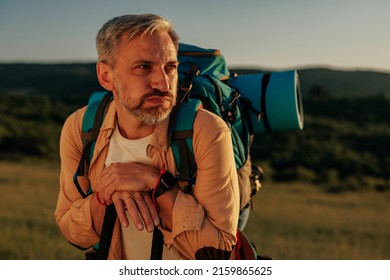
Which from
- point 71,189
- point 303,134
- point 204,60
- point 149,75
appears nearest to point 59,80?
point 303,134

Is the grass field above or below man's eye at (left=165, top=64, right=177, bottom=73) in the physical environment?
below

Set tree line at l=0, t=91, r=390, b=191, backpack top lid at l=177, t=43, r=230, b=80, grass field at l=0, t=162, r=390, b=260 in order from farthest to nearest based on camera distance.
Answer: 1. tree line at l=0, t=91, r=390, b=191
2. grass field at l=0, t=162, r=390, b=260
3. backpack top lid at l=177, t=43, r=230, b=80

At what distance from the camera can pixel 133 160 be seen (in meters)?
2.68

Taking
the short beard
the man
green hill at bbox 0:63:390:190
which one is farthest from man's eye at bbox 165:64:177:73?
green hill at bbox 0:63:390:190

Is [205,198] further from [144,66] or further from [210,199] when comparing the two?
[144,66]

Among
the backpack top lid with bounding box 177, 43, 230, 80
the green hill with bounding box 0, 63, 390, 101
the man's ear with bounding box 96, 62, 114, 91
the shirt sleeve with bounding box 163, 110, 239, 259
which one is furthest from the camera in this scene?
the green hill with bounding box 0, 63, 390, 101

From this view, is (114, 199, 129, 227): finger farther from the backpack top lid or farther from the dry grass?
the dry grass

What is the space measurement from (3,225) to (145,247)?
927 centimetres

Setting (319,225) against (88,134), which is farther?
(319,225)

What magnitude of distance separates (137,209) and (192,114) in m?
0.42

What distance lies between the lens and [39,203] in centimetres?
1534

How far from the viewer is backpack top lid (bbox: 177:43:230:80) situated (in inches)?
129
